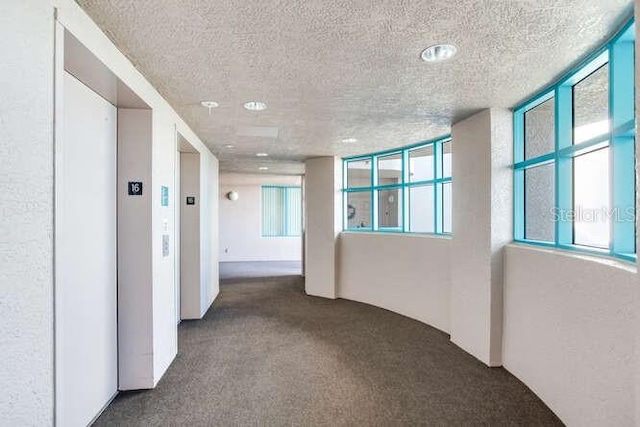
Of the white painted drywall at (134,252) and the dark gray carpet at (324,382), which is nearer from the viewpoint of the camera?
the dark gray carpet at (324,382)

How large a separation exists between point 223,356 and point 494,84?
3774 mm

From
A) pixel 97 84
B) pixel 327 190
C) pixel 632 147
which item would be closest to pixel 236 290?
pixel 327 190

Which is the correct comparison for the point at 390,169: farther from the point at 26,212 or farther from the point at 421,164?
the point at 26,212

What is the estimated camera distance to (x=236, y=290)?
6875mm

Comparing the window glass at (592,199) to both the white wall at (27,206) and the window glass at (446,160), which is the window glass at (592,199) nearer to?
the window glass at (446,160)

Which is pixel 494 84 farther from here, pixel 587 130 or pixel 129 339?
pixel 129 339

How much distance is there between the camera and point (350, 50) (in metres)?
2.19

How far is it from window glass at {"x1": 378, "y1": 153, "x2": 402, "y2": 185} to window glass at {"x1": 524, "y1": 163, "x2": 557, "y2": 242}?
8.02ft

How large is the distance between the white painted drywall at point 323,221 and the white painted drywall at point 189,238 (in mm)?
2321

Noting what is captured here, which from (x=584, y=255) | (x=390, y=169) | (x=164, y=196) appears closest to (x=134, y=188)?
(x=164, y=196)

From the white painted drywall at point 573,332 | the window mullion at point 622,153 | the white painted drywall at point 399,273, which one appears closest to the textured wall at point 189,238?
the white painted drywall at point 399,273

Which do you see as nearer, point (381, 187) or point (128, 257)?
point (128, 257)

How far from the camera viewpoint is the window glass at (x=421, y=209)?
5.15 meters

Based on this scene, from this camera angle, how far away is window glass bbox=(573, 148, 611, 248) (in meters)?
2.26
